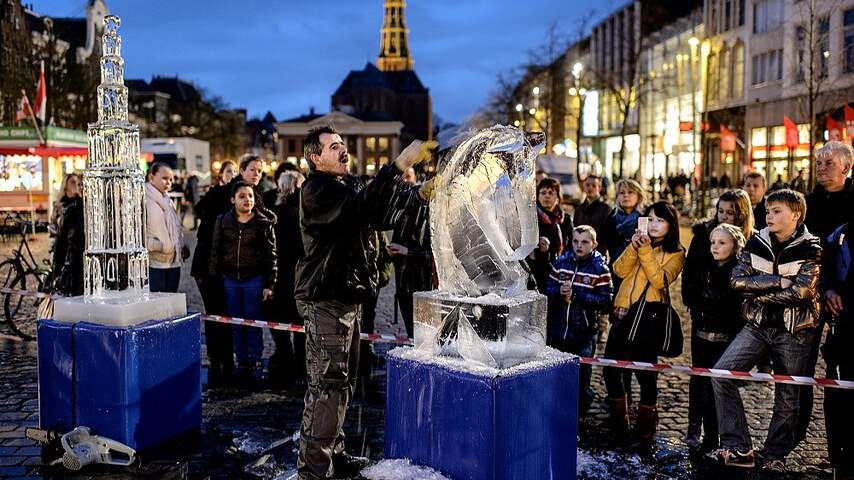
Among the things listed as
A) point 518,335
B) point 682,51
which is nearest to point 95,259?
point 518,335

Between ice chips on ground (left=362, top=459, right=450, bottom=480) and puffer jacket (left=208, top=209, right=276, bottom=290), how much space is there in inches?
145

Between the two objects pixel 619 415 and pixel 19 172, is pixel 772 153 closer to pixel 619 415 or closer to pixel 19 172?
pixel 19 172

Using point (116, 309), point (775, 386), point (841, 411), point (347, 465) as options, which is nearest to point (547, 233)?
point (775, 386)

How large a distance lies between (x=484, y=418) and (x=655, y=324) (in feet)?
8.38

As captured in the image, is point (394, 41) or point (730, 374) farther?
point (394, 41)

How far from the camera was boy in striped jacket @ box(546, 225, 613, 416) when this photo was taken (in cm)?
653

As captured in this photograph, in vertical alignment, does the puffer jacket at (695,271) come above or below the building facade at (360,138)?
below

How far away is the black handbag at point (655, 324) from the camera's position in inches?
244

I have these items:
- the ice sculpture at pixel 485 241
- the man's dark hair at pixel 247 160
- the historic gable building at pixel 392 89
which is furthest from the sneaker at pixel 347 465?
the historic gable building at pixel 392 89

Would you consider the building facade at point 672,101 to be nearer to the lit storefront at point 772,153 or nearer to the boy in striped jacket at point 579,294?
the lit storefront at point 772,153

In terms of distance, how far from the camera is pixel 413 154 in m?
4.30

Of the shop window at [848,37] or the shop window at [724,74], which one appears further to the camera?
the shop window at [724,74]

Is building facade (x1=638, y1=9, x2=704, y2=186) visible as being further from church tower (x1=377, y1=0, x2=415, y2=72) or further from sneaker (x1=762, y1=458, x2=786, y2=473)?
church tower (x1=377, y1=0, x2=415, y2=72)

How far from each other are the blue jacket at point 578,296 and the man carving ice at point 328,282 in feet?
7.04
